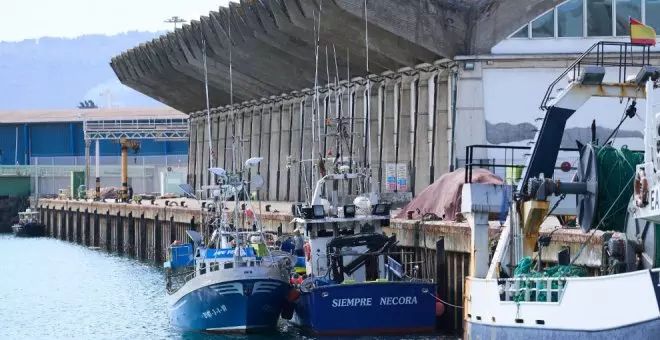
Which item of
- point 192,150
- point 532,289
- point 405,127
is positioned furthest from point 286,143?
point 532,289

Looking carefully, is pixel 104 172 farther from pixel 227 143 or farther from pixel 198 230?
pixel 198 230

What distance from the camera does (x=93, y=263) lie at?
7444cm

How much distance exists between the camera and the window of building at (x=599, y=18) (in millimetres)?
53094

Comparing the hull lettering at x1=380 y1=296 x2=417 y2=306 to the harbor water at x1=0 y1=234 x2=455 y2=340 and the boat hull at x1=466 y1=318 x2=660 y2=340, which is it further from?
the boat hull at x1=466 y1=318 x2=660 y2=340

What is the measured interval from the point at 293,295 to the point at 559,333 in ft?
47.4

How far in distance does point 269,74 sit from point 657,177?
5065 centimetres

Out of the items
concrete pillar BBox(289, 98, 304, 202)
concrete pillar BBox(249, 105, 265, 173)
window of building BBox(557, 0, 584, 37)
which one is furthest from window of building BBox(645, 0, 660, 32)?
concrete pillar BBox(249, 105, 265, 173)

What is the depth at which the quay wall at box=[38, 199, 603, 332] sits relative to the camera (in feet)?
119

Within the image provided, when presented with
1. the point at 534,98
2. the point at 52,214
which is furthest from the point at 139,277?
the point at 52,214

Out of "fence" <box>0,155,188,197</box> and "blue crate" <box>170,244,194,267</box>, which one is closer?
"blue crate" <box>170,244,194,267</box>

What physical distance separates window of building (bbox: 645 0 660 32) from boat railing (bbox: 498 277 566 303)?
29250 mm

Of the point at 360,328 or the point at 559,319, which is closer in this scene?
the point at 559,319

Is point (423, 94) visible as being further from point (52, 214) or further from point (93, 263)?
point (52, 214)

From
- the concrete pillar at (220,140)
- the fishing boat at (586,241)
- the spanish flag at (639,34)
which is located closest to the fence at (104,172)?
the concrete pillar at (220,140)
